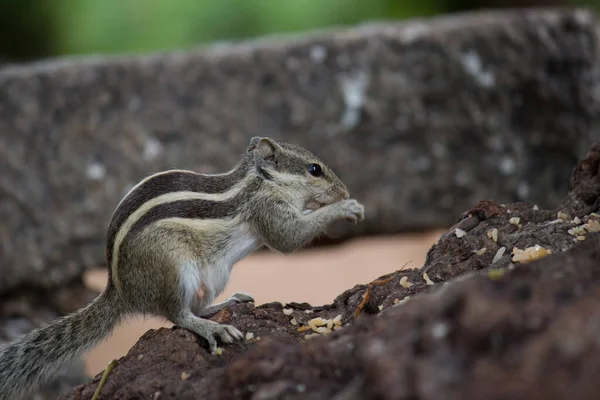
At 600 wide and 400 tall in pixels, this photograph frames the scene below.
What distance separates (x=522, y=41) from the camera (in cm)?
580

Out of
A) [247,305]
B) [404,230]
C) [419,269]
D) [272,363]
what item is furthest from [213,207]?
[404,230]

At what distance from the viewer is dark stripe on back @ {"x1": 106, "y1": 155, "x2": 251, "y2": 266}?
114 inches

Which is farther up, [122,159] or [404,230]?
[122,159]

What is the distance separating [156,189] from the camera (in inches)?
Result: 115

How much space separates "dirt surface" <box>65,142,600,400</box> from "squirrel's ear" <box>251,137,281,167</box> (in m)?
0.74

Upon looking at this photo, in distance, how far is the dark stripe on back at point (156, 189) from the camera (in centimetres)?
289

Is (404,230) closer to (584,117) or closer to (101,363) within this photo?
(584,117)

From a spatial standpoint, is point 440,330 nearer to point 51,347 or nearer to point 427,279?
point 427,279

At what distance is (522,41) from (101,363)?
3.76m

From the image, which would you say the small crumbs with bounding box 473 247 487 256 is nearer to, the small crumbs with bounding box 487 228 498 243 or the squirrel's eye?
the small crumbs with bounding box 487 228 498 243

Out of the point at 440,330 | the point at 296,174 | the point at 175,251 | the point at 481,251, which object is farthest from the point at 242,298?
the point at 440,330

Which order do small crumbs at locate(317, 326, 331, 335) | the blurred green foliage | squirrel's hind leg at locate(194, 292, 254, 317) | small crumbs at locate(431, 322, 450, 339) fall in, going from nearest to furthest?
small crumbs at locate(431, 322, 450, 339) → small crumbs at locate(317, 326, 331, 335) → squirrel's hind leg at locate(194, 292, 254, 317) → the blurred green foliage

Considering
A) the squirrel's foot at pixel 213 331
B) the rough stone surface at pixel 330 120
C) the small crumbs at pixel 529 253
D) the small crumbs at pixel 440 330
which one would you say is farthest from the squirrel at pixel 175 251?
the rough stone surface at pixel 330 120

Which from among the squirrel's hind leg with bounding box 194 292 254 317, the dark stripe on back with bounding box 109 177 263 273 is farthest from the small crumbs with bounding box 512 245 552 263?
the dark stripe on back with bounding box 109 177 263 273
